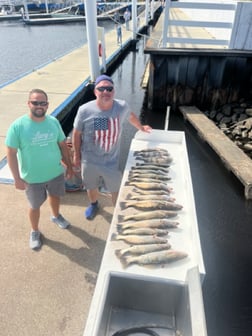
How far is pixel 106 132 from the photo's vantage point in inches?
141

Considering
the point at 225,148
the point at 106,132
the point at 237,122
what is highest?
the point at 106,132

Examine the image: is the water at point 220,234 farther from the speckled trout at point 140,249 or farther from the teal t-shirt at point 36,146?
the teal t-shirt at point 36,146

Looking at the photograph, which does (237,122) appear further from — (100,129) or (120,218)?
(120,218)

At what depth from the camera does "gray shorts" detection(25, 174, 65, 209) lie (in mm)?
3398

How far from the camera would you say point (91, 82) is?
11.4 metres

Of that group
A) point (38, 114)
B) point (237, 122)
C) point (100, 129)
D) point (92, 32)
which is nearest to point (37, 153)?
point (38, 114)

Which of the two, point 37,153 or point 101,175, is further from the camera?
point 101,175

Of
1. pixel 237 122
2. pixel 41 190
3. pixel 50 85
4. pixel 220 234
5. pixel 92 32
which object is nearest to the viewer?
pixel 41 190

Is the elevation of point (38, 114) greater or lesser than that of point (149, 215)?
greater

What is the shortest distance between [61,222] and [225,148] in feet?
16.1

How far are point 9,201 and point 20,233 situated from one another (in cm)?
88

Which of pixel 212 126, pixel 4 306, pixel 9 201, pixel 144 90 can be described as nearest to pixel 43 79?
pixel 144 90

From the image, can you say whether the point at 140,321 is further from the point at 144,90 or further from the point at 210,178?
the point at 144,90

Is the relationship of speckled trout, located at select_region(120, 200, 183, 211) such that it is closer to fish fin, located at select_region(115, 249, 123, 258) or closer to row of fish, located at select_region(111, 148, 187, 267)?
row of fish, located at select_region(111, 148, 187, 267)
